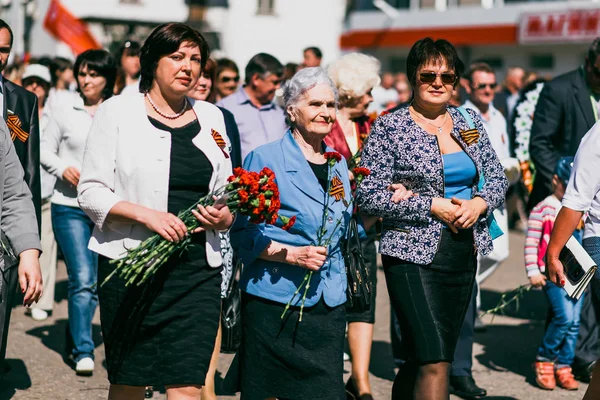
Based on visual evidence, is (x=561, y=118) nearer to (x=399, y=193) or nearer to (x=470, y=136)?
(x=470, y=136)

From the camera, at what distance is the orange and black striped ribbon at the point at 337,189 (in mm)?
5020

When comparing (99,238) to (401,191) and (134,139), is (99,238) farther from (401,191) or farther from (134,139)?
(401,191)

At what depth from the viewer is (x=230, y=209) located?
4.61 meters

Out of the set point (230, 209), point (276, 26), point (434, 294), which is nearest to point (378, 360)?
point (434, 294)

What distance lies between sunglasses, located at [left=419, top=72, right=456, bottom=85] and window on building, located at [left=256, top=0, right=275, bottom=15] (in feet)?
120

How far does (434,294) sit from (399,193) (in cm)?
52

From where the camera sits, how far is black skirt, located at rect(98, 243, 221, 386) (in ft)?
15.3

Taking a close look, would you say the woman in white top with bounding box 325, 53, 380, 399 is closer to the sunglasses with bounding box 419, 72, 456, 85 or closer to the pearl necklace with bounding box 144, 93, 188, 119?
the sunglasses with bounding box 419, 72, 456, 85

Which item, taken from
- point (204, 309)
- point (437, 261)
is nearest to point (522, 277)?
point (437, 261)

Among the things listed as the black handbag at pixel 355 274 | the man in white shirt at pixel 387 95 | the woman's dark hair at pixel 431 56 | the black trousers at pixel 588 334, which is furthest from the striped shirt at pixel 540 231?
the man in white shirt at pixel 387 95

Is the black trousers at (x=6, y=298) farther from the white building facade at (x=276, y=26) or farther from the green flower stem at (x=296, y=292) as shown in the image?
the white building facade at (x=276, y=26)

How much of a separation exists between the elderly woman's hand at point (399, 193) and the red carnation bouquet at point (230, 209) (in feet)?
2.30

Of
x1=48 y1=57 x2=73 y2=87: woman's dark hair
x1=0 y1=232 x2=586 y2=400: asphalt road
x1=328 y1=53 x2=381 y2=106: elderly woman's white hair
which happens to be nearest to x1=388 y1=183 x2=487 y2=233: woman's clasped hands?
x1=328 y1=53 x2=381 y2=106: elderly woman's white hair

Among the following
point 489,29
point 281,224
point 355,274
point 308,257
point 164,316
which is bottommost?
point 164,316
